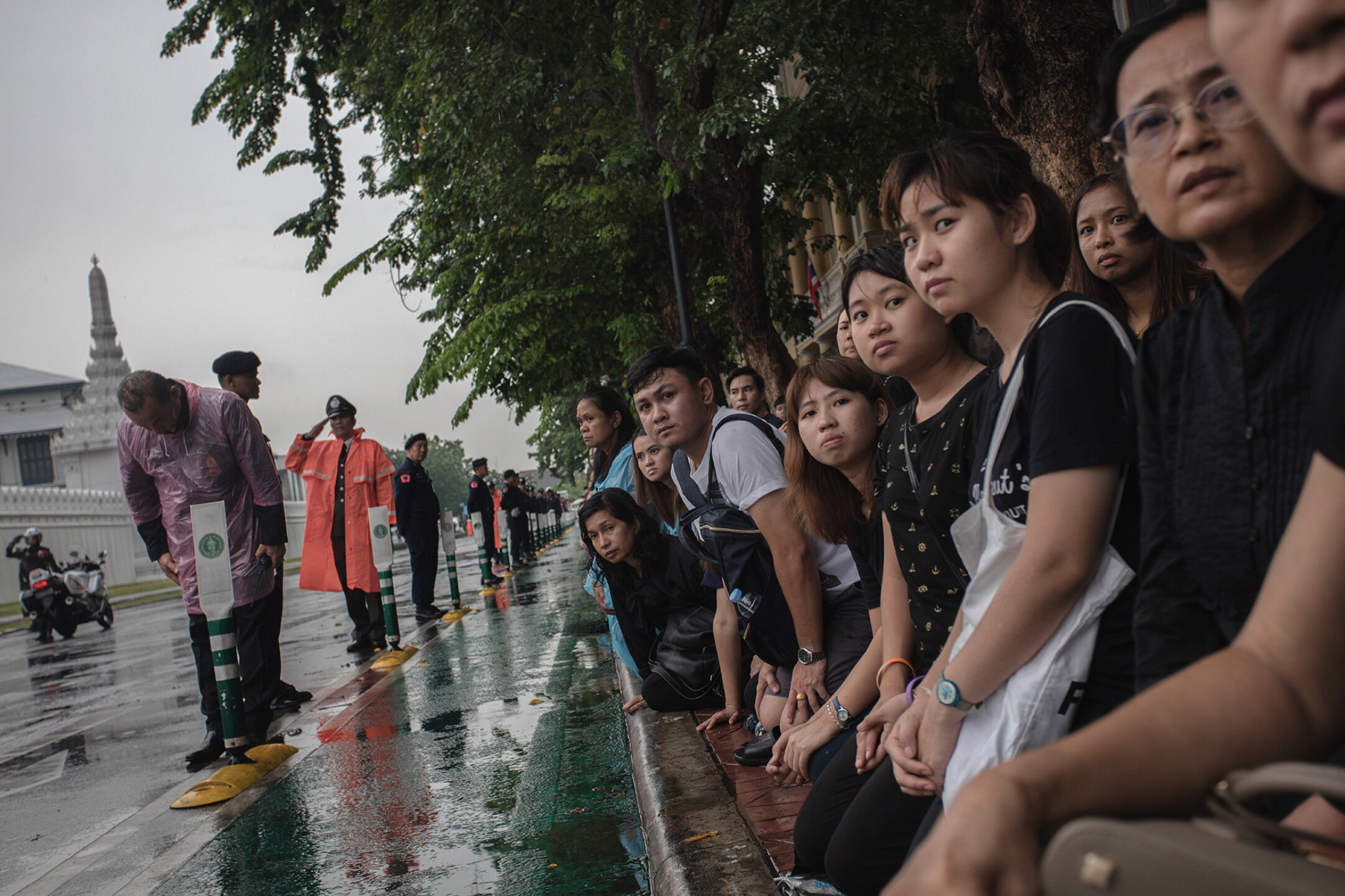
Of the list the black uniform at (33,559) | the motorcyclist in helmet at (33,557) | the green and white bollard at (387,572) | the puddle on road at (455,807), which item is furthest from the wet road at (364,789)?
the black uniform at (33,559)

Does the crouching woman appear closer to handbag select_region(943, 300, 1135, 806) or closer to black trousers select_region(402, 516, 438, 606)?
handbag select_region(943, 300, 1135, 806)

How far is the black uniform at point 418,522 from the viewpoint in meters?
12.4

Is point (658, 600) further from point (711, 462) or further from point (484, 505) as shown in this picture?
point (484, 505)

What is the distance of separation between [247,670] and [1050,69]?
18.5 feet

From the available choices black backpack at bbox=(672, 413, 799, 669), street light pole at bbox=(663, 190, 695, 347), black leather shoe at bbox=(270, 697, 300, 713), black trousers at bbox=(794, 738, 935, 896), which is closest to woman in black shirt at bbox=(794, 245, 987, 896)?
black trousers at bbox=(794, 738, 935, 896)

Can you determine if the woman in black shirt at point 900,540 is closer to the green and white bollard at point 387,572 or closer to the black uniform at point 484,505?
the green and white bollard at point 387,572

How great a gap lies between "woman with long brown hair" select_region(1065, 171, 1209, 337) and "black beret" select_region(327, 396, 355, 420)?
8.18 m

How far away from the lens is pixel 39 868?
14.7 ft

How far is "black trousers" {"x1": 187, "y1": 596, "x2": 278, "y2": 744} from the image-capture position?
6.25 m

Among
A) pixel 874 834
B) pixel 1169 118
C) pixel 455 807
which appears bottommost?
pixel 455 807

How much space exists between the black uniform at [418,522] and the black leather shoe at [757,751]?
8731mm

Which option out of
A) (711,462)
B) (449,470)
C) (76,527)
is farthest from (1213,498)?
(449,470)

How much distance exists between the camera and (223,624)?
225 inches

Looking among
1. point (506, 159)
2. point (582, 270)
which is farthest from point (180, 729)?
point (582, 270)
